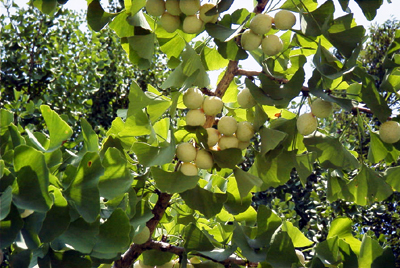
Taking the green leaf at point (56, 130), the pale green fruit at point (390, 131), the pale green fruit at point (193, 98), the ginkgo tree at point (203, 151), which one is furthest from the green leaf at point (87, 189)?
the pale green fruit at point (390, 131)

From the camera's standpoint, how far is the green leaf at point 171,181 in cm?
81

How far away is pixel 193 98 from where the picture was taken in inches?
33.4

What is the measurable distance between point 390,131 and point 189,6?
417 mm

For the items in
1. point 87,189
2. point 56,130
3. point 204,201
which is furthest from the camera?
point 204,201

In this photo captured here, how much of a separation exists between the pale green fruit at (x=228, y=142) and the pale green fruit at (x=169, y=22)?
225 mm

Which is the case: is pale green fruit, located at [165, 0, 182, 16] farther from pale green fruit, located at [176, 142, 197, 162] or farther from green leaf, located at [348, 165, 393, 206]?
green leaf, located at [348, 165, 393, 206]

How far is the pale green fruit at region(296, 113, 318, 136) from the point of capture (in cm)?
82

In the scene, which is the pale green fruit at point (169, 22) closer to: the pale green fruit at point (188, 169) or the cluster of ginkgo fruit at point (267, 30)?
the cluster of ginkgo fruit at point (267, 30)

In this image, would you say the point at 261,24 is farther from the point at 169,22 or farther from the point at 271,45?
the point at 169,22

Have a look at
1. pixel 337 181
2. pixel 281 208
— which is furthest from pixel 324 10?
pixel 281 208

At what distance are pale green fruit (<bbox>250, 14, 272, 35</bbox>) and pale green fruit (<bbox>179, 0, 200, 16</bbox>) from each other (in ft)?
0.34

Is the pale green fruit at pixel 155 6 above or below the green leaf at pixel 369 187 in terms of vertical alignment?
above

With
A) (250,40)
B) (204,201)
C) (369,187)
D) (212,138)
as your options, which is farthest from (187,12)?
(369,187)

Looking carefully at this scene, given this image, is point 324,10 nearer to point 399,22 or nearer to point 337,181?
point 337,181
